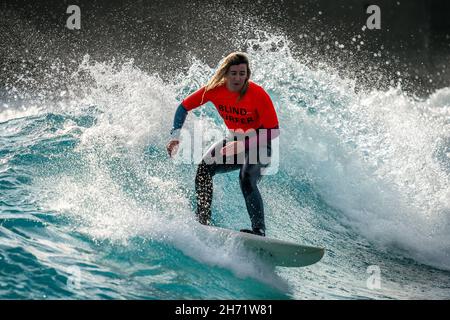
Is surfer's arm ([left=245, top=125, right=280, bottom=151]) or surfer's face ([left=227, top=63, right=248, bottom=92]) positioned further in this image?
surfer's arm ([left=245, top=125, right=280, bottom=151])

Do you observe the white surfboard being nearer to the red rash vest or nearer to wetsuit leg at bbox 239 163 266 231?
wetsuit leg at bbox 239 163 266 231

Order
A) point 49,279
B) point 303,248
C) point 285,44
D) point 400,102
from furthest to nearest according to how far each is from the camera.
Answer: point 400,102
point 285,44
point 303,248
point 49,279

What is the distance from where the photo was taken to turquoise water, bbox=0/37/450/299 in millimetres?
4344

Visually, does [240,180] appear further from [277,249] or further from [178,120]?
[178,120]

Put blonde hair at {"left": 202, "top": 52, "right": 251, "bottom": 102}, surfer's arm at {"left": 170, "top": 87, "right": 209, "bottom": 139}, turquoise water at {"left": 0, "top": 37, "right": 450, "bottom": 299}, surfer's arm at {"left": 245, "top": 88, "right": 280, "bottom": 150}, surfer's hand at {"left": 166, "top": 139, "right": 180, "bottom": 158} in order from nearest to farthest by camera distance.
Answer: turquoise water at {"left": 0, "top": 37, "right": 450, "bottom": 299} < blonde hair at {"left": 202, "top": 52, "right": 251, "bottom": 102} < surfer's arm at {"left": 245, "top": 88, "right": 280, "bottom": 150} < surfer's hand at {"left": 166, "top": 139, "right": 180, "bottom": 158} < surfer's arm at {"left": 170, "top": 87, "right": 209, "bottom": 139}

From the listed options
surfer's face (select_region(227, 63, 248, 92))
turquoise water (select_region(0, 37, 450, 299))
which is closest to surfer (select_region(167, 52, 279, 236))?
surfer's face (select_region(227, 63, 248, 92))

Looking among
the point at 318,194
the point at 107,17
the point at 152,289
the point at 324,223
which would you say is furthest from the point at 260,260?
the point at 107,17

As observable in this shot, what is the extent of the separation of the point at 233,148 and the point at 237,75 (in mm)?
712

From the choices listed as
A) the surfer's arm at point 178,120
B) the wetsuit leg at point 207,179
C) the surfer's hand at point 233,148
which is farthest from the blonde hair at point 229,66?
the wetsuit leg at point 207,179

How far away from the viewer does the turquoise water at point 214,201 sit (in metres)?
4.34

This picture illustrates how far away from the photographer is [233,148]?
16.2 feet
